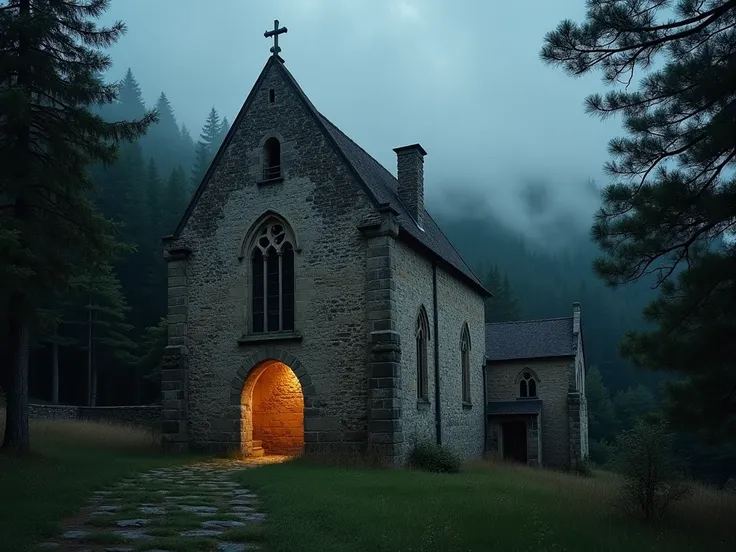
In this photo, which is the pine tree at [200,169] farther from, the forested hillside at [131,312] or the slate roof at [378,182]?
the slate roof at [378,182]

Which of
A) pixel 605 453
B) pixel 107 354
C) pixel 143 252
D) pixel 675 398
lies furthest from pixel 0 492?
pixel 605 453

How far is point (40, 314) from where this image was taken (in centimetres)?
1605

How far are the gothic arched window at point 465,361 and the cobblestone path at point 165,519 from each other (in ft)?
47.1

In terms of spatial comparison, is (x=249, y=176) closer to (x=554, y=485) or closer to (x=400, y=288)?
(x=400, y=288)

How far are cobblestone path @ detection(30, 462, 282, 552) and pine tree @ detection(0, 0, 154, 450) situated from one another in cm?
504

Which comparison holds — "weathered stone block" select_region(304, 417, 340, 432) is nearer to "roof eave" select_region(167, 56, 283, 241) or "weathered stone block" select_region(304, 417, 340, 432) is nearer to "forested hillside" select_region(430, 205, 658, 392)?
"roof eave" select_region(167, 56, 283, 241)

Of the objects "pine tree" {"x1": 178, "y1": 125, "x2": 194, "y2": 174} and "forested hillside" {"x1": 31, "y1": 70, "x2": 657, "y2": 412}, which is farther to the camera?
"pine tree" {"x1": 178, "y1": 125, "x2": 194, "y2": 174}

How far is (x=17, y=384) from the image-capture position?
53.6 feet

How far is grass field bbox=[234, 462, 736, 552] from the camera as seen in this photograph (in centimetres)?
814

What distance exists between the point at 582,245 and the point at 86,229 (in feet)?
505

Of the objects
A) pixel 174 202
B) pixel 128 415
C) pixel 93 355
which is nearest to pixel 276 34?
pixel 128 415

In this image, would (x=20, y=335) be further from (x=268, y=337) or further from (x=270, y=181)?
(x=270, y=181)

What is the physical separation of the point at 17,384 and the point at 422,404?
10856 mm

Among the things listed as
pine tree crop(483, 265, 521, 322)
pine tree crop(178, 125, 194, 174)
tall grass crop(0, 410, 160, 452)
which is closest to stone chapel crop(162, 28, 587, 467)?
tall grass crop(0, 410, 160, 452)
